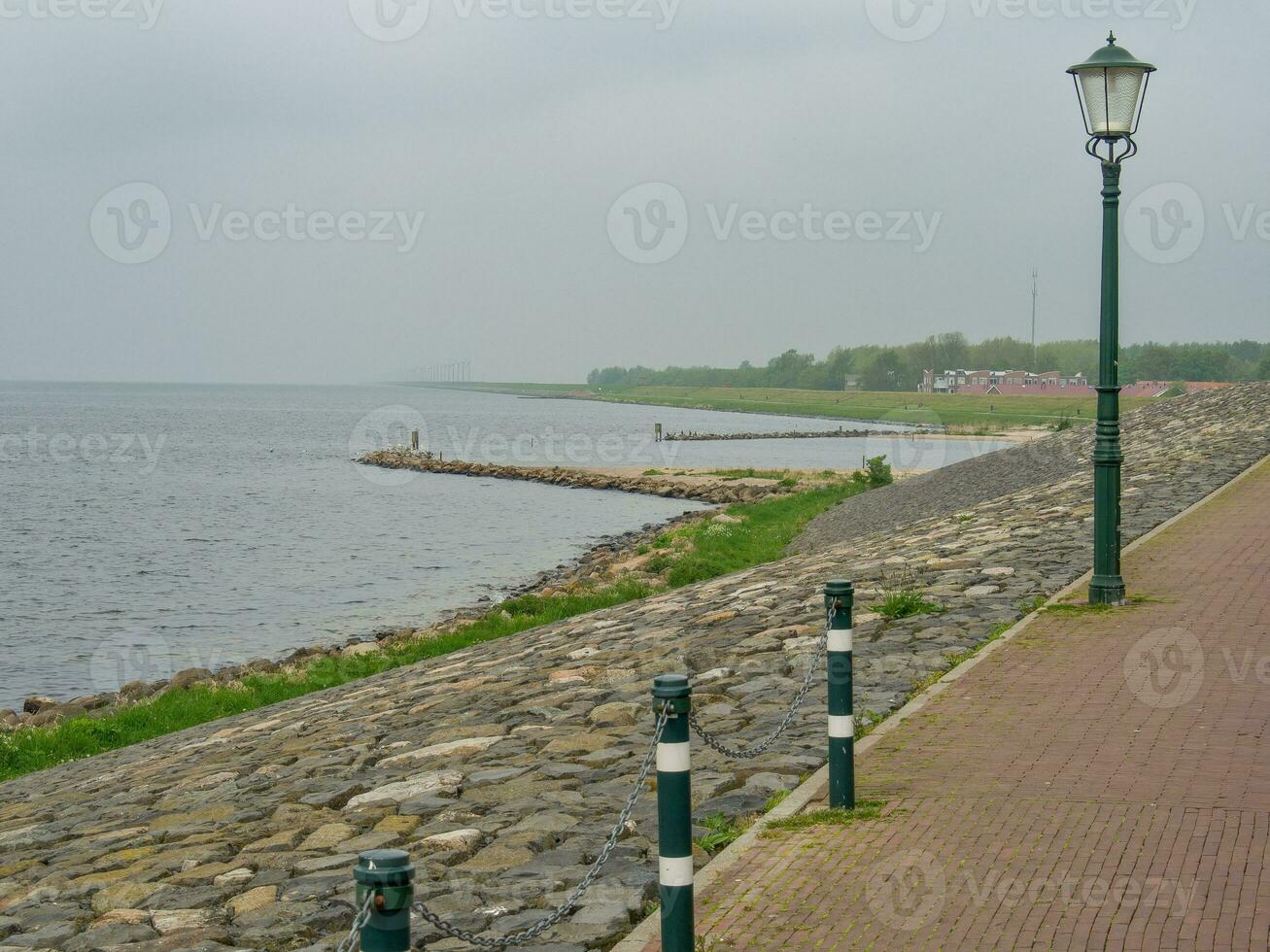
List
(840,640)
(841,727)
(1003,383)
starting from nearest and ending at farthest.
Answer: (841,727) → (840,640) → (1003,383)

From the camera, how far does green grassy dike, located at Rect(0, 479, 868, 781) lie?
14812mm

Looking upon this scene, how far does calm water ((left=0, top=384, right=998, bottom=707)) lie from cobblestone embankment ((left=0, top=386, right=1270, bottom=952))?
883cm

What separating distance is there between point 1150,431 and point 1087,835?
26252 millimetres

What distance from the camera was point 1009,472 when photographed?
102 ft

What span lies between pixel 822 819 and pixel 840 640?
85 centimetres

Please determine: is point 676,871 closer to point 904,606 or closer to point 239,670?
point 904,606

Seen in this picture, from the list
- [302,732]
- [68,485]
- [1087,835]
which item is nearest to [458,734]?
[302,732]

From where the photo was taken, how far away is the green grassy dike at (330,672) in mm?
14812

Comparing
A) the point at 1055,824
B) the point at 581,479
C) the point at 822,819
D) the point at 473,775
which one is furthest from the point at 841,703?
the point at 581,479

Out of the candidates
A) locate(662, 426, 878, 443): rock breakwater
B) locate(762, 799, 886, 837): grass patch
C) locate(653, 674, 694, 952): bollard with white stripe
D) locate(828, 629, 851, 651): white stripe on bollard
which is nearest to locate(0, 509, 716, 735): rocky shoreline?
locate(762, 799, 886, 837): grass patch

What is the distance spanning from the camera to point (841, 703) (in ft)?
20.6

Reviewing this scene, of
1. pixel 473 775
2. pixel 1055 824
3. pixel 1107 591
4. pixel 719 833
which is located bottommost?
pixel 473 775

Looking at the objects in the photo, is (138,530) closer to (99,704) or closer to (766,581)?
(99,704)

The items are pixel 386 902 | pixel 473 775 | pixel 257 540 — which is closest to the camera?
pixel 386 902
